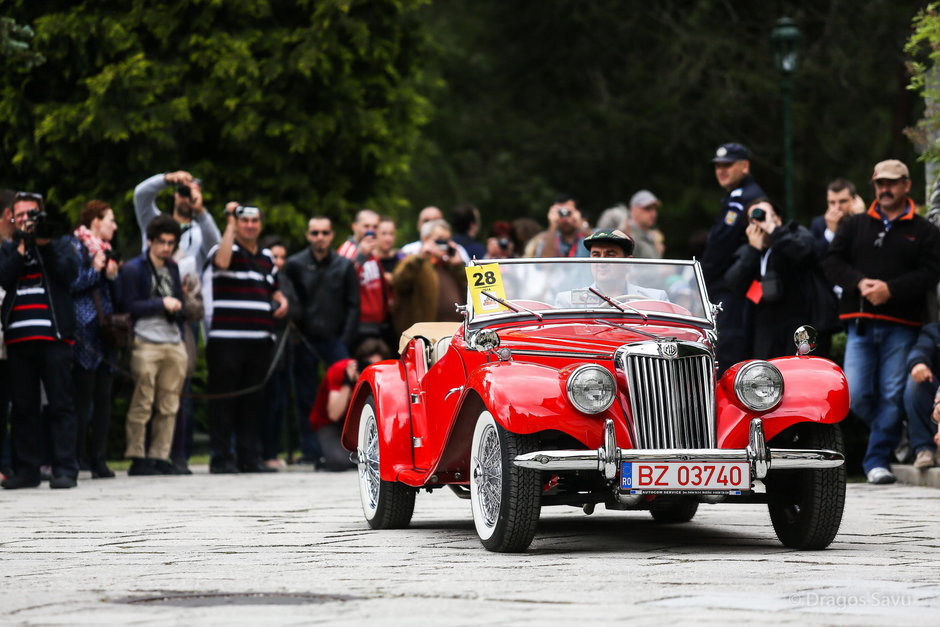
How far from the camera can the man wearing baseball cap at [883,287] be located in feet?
41.7

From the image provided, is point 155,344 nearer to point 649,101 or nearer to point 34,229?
point 34,229

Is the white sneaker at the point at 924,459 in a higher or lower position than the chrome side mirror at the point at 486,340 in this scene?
lower

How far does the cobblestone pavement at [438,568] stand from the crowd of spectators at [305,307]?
1.52 meters

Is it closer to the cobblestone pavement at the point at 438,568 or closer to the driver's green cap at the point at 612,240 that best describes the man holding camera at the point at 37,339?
the cobblestone pavement at the point at 438,568

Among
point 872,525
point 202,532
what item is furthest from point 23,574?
point 872,525

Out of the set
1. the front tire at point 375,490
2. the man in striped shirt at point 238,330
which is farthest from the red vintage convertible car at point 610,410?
the man in striped shirt at point 238,330

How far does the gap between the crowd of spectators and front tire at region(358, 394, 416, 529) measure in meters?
2.21

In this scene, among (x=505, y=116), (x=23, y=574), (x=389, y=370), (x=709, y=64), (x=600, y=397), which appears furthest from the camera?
(x=505, y=116)

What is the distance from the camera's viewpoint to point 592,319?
916 centimetres

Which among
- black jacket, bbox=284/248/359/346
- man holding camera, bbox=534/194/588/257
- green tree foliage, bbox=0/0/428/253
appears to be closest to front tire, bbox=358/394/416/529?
black jacket, bbox=284/248/359/346

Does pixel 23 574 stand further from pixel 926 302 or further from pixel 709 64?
pixel 709 64

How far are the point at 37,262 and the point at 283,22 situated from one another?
13282 mm

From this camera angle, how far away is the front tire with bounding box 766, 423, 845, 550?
830 cm

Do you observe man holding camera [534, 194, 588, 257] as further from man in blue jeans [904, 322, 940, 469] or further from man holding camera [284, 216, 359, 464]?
→ man in blue jeans [904, 322, 940, 469]
